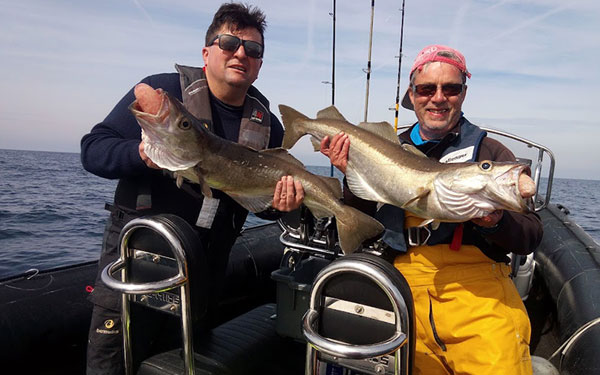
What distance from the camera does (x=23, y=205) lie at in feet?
55.2

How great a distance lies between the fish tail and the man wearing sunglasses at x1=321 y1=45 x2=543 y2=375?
0.19 metres

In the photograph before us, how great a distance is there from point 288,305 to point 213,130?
1.85 meters

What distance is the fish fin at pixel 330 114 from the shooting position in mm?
3428

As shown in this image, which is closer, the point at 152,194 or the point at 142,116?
the point at 142,116

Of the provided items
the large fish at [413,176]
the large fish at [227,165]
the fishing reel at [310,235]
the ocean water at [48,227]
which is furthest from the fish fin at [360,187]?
the ocean water at [48,227]

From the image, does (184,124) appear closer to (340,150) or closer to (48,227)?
(340,150)

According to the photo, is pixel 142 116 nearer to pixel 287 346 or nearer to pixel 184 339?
pixel 184 339

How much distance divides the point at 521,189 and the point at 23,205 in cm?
1954

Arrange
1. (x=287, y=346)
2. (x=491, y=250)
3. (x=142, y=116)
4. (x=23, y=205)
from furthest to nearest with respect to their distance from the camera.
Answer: (x=23, y=205) < (x=287, y=346) < (x=491, y=250) < (x=142, y=116)

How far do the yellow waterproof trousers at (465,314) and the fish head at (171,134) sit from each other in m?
1.79

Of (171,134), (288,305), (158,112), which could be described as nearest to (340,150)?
(171,134)

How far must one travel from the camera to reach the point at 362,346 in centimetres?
162

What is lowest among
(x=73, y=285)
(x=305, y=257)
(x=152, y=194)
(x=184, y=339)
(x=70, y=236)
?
(x=70, y=236)

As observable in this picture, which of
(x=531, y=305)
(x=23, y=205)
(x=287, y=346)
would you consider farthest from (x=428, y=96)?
(x=23, y=205)
